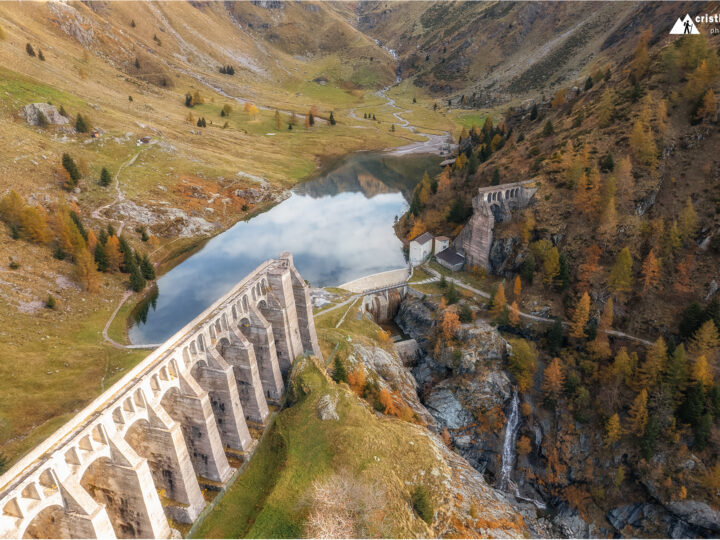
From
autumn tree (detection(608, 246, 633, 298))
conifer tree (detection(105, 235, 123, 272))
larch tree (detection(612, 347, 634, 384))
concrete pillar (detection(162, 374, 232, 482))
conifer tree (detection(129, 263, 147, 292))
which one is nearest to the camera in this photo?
concrete pillar (detection(162, 374, 232, 482))

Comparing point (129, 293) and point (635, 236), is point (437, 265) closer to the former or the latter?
point (635, 236)

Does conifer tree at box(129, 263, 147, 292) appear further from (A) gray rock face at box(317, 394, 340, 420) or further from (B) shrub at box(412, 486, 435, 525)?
(B) shrub at box(412, 486, 435, 525)

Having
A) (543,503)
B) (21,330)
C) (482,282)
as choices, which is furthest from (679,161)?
(21,330)

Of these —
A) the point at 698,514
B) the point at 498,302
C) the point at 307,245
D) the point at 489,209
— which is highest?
the point at 489,209

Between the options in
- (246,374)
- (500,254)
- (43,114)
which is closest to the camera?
(246,374)

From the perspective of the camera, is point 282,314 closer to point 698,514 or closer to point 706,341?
point 698,514

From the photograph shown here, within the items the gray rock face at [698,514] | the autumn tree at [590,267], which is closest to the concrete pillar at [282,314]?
the autumn tree at [590,267]

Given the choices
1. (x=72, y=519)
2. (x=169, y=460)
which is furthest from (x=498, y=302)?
(x=72, y=519)

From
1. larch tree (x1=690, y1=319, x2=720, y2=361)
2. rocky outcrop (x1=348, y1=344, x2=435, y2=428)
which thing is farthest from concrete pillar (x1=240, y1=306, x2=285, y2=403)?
larch tree (x1=690, y1=319, x2=720, y2=361)
